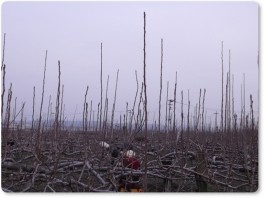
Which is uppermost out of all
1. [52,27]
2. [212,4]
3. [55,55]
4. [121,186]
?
[212,4]

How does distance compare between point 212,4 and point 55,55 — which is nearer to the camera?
point 212,4

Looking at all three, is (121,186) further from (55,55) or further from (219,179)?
(55,55)

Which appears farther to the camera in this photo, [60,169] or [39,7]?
[60,169]

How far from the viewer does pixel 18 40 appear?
2.16 meters

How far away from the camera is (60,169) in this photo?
2291 millimetres

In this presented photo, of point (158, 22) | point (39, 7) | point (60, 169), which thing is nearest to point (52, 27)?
point (39, 7)

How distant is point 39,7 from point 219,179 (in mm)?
1540

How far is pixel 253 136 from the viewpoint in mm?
2164

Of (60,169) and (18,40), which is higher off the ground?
(18,40)

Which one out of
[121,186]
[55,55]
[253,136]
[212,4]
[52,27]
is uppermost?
[212,4]

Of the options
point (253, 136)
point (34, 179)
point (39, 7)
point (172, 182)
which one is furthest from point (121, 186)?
point (39, 7)

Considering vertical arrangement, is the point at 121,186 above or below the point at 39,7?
below

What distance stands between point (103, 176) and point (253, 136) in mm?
962

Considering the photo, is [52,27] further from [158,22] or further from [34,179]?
[34,179]
